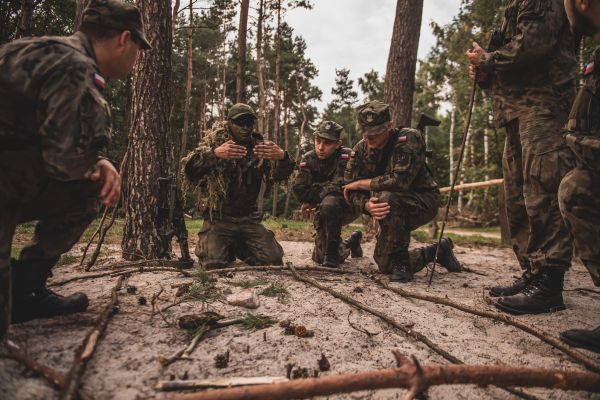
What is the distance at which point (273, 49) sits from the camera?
26.1 metres

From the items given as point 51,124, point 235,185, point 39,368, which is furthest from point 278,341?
point 235,185

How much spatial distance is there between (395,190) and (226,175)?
2.03m

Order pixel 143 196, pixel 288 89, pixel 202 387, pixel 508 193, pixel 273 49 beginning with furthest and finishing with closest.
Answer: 1. pixel 288 89
2. pixel 273 49
3. pixel 143 196
4. pixel 508 193
5. pixel 202 387

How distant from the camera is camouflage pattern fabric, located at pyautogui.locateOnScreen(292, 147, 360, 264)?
473 centimetres

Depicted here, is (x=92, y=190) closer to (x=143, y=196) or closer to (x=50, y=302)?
(x=50, y=302)

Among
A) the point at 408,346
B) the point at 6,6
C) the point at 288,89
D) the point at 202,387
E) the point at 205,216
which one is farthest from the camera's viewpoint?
the point at 288,89

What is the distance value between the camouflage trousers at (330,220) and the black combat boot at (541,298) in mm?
2226

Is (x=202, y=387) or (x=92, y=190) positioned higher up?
(x=92, y=190)

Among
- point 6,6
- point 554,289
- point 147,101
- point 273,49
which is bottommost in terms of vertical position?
point 554,289

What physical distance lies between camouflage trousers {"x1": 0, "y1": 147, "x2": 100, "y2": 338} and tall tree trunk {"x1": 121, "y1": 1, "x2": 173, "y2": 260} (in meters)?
1.95

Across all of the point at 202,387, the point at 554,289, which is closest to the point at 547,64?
the point at 554,289

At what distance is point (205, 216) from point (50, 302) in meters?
2.48

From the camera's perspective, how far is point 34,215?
2146 millimetres

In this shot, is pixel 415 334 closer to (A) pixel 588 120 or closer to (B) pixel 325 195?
(A) pixel 588 120
